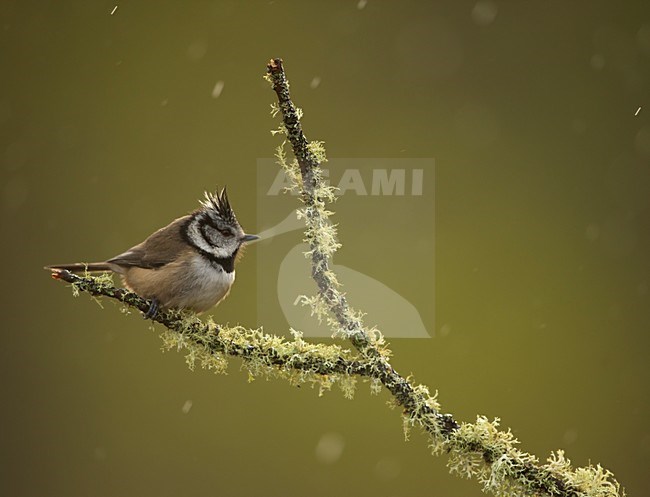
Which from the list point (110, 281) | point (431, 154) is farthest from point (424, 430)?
point (431, 154)

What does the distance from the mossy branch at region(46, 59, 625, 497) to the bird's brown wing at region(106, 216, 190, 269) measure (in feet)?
1.16

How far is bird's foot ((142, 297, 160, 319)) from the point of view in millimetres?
1436

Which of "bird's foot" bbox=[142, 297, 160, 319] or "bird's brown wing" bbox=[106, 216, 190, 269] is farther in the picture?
"bird's brown wing" bbox=[106, 216, 190, 269]

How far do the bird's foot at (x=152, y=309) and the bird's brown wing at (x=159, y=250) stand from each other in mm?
131

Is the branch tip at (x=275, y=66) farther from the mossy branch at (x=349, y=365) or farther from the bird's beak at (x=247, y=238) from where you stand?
the bird's beak at (x=247, y=238)

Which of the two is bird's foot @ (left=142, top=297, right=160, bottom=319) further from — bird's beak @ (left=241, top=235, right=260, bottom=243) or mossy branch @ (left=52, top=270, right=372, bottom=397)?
bird's beak @ (left=241, top=235, right=260, bottom=243)

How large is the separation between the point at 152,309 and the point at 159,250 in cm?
25

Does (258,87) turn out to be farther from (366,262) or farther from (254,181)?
(366,262)

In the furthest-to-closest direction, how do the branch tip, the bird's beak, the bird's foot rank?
the bird's beak, the bird's foot, the branch tip

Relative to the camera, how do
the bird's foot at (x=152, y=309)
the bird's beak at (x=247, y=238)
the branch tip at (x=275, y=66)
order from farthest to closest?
the bird's beak at (x=247, y=238)
the bird's foot at (x=152, y=309)
the branch tip at (x=275, y=66)

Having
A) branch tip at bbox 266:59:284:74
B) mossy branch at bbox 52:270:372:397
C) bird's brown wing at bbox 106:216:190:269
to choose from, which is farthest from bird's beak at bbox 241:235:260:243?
branch tip at bbox 266:59:284:74

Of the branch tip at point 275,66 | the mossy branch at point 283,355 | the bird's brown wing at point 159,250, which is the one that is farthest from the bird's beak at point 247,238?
the branch tip at point 275,66

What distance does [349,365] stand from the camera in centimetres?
126

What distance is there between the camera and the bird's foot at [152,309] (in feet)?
4.71
